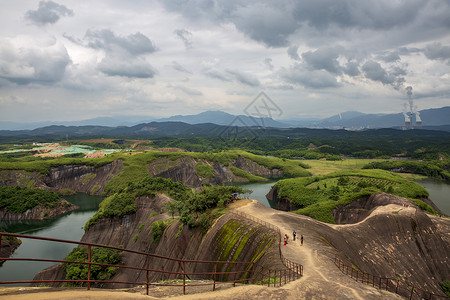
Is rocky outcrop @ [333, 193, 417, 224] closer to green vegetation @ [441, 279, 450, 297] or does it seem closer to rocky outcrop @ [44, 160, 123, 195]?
green vegetation @ [441, 279, 450, 297]

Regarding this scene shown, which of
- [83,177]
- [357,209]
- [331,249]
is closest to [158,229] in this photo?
[331,249]

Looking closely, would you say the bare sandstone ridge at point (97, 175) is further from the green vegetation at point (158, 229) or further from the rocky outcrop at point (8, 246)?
the green vegetation at point (158, 229)

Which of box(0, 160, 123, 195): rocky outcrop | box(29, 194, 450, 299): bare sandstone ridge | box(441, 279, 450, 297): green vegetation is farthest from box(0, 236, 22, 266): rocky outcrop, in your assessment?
box(441, 279, 450, 297): green vegetation

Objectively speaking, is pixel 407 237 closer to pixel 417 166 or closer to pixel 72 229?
pixel 72 229

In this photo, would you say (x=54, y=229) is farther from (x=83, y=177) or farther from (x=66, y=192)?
(x=83, y=177)

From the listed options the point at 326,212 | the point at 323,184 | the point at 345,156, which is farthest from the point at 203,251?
the point at 345,156
